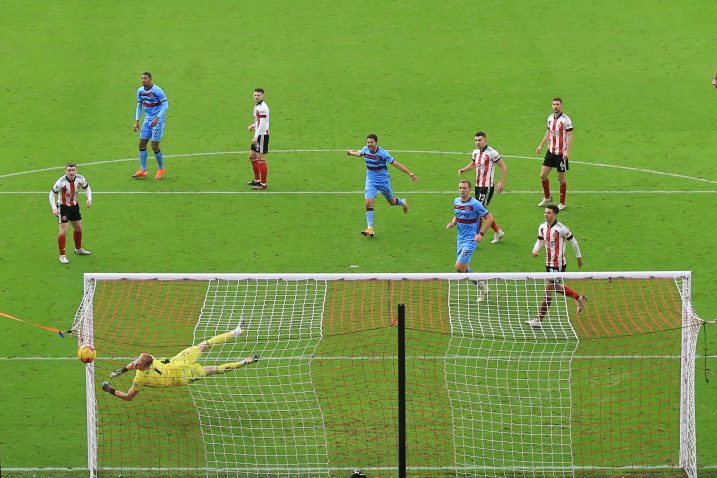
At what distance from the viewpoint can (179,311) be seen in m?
20.1

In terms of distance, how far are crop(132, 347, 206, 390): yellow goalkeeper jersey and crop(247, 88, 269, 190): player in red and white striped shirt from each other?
9365 mm

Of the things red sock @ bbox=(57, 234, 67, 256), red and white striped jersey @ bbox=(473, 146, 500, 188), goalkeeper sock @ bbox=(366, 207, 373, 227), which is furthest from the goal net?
red and white striped jersey @ bbox=(473, 146, 500, 188)

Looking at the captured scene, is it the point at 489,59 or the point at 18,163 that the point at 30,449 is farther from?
the point at 489,59

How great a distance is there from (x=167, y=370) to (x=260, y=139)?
389 inches

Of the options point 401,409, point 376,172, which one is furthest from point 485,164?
point 401,409

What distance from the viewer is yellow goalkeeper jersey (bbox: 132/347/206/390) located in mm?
16438

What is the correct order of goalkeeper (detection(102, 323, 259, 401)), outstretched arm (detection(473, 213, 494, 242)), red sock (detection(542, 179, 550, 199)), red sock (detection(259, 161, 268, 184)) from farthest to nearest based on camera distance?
red sock (detection(259, 161, 268, 184)), red sock (detection(542, 179, 550, 199)), outstretched arm (detection(473, 213, 494, 242)), goalkeeper (detection(102, 323, 259, 401))

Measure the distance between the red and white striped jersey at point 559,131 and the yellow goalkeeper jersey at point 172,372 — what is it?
10296 mm

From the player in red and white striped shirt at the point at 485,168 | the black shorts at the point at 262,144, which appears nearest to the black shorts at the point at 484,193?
the player in red and white striped shirt at the point at 485,168

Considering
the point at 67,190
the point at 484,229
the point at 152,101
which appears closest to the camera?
the point at 484,229

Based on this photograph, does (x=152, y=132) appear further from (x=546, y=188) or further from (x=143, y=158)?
→ (x=546, y=188)

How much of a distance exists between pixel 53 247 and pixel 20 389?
579 centimetres

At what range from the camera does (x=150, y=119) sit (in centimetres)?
2678

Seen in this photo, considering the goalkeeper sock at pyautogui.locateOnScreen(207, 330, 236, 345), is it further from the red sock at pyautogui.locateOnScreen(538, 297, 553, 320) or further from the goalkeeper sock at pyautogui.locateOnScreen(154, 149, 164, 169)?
the goalkeeper sock at pyautogui.locateOnScreen(154, 149, 164, 169)
